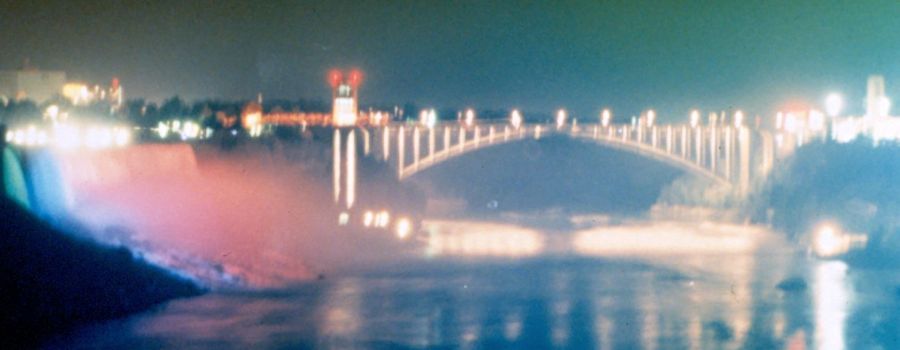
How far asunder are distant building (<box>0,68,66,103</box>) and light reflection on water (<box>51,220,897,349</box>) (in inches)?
576

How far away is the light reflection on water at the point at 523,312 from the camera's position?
1341 cm

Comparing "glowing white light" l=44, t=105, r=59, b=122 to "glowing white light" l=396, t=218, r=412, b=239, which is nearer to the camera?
"glowing white light" l=396, t=218, r=412, b=239

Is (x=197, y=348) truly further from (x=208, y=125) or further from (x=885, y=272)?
(x=208, y=125)

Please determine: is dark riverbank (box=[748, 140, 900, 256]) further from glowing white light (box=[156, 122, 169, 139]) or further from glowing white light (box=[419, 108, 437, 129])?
glowing white light (box=[156, 122, 169, 139])

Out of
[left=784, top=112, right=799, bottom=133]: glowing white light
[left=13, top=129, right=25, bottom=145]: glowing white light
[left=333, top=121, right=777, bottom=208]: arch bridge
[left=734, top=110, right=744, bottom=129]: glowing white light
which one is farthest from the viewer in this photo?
[left=784, top=112, right=799, bottom=133]: glowing white light

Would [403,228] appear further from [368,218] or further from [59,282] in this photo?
[59,282]

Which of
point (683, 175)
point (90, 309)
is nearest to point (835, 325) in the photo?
point (90, 309)

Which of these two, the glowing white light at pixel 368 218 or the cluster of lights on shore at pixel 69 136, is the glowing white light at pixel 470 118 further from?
the cluster of lights on shore at pixel 69 136

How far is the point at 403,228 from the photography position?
2630 cm

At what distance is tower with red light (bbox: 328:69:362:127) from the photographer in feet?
95.9

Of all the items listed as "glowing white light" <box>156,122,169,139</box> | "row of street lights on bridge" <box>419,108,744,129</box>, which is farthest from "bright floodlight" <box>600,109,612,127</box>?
"glowing white light" <box>156,122,169,139</box>

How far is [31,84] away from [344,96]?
845cm

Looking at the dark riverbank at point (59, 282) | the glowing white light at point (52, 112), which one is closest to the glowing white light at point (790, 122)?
the glowing white light at point (52, 112)

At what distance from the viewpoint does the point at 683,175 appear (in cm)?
3794
